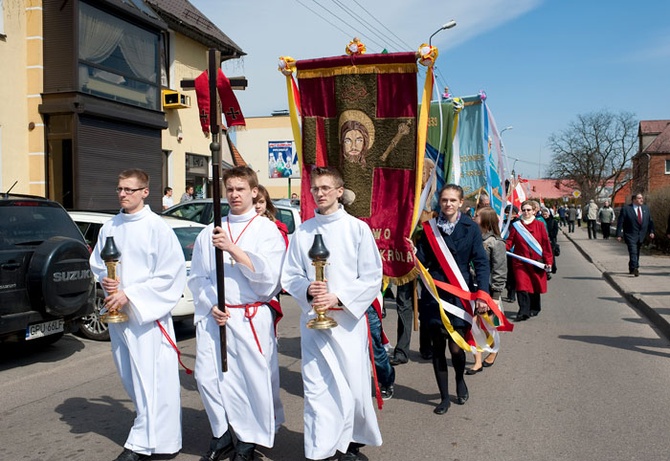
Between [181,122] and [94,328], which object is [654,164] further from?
[94,328]

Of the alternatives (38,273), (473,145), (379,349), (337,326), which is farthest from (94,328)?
(473,145)

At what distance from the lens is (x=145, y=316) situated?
4410mm

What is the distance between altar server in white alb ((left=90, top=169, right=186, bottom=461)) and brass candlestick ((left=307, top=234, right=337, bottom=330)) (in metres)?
1.09

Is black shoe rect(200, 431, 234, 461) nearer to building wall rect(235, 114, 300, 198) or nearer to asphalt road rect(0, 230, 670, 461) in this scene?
asphalt road rect(0, 230, 670, 461)

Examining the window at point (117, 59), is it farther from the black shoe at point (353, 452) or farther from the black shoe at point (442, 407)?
the black shoe at point (353, 452)

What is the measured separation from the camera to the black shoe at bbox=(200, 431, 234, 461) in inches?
173

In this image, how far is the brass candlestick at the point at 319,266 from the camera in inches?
158

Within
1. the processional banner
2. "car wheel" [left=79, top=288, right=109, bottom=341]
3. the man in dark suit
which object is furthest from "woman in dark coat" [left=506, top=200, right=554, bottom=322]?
the man in dark suit

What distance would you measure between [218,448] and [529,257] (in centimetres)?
669

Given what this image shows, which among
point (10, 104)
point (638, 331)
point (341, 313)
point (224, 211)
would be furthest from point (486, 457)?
point (10, 104)

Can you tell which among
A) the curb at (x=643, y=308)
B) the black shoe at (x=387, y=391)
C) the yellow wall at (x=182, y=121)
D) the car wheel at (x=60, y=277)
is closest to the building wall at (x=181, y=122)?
the yellow wall at (x=182, y=121)

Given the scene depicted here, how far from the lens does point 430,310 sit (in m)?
5.70

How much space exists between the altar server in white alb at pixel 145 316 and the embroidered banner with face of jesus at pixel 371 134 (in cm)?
164

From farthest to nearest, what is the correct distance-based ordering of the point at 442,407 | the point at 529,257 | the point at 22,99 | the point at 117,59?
the point at 117,59 < the point at 22,99 < the point at 529,257 < the point at 442,407
